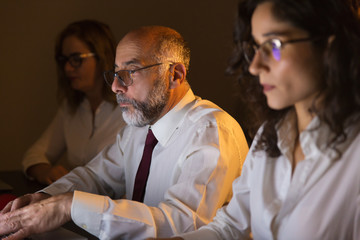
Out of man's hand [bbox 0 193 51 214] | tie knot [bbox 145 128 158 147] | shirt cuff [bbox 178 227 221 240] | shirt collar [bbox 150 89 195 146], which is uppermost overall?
shirt collar [bbox 150 89 195 146]

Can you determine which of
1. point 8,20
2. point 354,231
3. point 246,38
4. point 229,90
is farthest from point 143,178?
point 8,20

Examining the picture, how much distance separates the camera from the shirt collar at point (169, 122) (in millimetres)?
2016

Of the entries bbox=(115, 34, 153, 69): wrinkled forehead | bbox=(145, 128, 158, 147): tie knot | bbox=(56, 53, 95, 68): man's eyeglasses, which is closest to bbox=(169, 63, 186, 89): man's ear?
bbox=(115, 34, 153, 69): wrinkled forehead

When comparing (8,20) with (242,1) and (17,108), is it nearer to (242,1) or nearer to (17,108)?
(17,108)

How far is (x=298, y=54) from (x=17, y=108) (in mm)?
3245

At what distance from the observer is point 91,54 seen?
10.1 feet

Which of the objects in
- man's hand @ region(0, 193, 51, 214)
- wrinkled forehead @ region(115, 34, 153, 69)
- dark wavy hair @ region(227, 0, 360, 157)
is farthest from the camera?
wrinkled forehead @ region(115, 34, 153, 69)

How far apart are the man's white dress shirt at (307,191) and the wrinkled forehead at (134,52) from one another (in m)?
0.73

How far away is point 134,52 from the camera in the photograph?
2018 millimetres

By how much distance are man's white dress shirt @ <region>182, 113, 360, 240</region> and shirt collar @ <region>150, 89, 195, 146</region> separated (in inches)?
22.7

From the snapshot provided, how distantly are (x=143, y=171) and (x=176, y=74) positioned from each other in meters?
0.43

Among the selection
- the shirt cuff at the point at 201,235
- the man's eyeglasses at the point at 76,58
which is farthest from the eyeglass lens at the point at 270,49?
the man's eyeglasses at the point at 76,58

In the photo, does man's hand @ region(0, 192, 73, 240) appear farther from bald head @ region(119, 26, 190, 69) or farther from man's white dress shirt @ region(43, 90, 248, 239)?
bald head @ region(119, 26, 190, 69)

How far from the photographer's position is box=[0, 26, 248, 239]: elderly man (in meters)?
1.64
